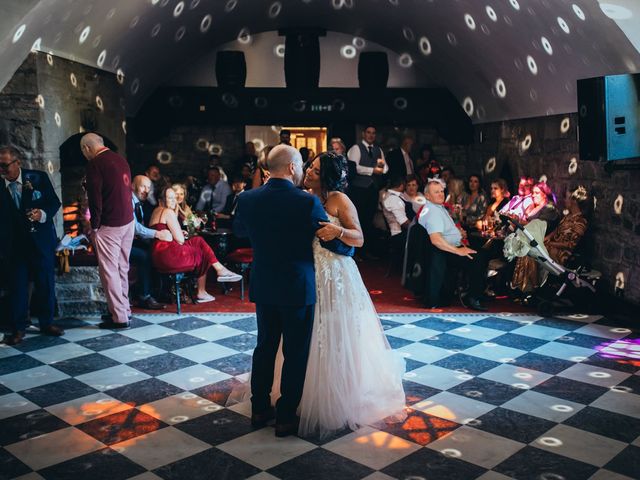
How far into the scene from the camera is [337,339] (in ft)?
11.3

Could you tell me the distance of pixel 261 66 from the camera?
35.1ft

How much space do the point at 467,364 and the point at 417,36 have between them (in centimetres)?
592

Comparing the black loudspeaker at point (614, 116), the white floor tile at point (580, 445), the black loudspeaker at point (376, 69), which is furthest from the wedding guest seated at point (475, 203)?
the white floor tile at point (580, 445)

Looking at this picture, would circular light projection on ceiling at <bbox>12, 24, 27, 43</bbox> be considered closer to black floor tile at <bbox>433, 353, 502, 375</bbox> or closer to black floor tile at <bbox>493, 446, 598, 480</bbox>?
black floor tile at <bbox>433, 353, 502, 375</bbox>

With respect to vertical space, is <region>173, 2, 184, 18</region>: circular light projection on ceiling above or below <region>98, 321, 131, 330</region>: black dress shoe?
above

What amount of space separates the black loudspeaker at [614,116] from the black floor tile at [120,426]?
145 inches

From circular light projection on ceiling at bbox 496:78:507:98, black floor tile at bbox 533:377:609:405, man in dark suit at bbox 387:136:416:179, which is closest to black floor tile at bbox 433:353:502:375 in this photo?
black floor tile at bbox 533:377:609:405

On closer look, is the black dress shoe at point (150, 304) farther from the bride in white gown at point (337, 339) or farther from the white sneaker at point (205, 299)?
the bride in white gown at point (337, 339)

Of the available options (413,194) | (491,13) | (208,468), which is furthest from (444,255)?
(208,468)

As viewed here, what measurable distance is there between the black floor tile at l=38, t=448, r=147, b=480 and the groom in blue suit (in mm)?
732

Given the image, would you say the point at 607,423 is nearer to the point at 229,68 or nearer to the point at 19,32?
the point at 19,32

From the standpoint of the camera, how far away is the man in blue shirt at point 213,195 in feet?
29.6

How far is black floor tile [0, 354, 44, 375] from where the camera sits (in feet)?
14.4

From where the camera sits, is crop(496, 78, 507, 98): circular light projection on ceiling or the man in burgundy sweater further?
crop(496, 78, 507, 98): circular light projection on ceiling
